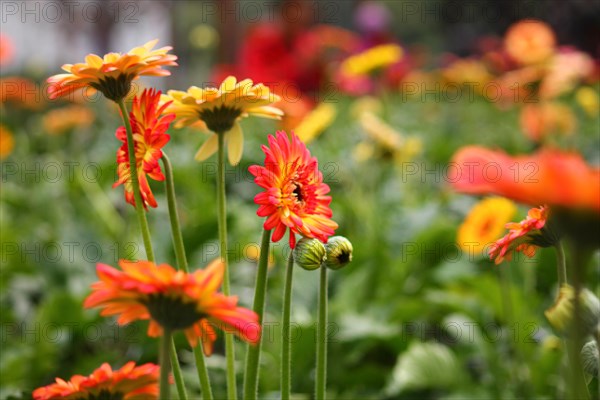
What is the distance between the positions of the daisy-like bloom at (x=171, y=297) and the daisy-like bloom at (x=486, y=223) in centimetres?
77

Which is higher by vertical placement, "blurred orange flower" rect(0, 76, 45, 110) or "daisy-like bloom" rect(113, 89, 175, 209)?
"blurred orange flower" rect(0, 76, 45, 110)

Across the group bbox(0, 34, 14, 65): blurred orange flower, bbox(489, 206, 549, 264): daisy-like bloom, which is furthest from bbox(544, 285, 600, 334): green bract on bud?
bbox(0, 34, 14, 65): blurred orange flower

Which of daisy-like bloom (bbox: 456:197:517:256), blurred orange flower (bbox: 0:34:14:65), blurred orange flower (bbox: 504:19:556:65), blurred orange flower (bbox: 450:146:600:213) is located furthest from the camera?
blurred orange flower (bbox: 0:34:14:65)

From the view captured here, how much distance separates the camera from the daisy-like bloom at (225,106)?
0.54 meters

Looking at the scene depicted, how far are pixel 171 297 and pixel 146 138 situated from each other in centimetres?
16

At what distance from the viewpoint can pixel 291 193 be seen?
20.5 inches

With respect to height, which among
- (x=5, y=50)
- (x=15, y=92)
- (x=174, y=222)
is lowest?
(x=174, y=222)

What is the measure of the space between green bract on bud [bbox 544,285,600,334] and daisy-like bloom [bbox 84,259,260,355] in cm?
16

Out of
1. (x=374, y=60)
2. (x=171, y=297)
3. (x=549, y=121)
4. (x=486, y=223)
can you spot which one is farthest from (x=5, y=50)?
(x=171, y=297)

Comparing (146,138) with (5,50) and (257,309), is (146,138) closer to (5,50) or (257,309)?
(257,309)

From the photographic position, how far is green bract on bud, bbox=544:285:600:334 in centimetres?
41

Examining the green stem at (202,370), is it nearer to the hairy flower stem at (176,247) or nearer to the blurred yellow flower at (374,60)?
the hairy flower stem at (176,247)

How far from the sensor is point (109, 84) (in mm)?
525

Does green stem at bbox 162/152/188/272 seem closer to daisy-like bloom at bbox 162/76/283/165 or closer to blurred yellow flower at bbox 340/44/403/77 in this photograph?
daisy-like bloom at bbox 162/76/283/165
